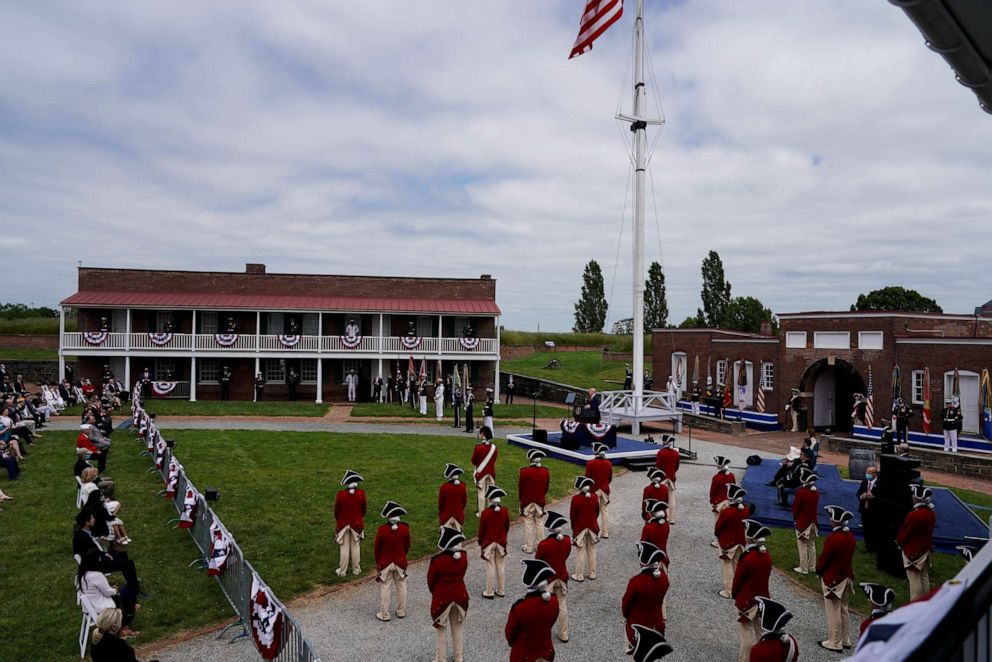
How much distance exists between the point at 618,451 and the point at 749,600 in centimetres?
1291

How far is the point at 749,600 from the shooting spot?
7863 millimetres

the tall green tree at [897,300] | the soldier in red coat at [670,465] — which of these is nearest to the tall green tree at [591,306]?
the tall green tree at [897,300]

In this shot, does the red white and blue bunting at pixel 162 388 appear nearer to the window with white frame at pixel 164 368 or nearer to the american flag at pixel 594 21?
the window with white frame at pixel 164 368

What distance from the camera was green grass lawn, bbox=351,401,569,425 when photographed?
29797mm

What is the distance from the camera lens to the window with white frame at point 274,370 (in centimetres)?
3609

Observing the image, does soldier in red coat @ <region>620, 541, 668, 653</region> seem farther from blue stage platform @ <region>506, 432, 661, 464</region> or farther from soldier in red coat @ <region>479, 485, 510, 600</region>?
blue stage platform @ <region>506, 432, 661, 464</region>

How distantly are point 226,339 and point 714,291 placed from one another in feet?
141

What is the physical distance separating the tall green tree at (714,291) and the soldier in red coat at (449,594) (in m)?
55.7

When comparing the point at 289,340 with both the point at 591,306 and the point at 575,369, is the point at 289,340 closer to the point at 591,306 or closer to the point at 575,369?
the point at 575,369

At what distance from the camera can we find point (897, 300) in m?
67.3

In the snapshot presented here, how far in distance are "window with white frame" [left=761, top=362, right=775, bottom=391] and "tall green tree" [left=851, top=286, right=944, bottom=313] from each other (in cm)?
4247

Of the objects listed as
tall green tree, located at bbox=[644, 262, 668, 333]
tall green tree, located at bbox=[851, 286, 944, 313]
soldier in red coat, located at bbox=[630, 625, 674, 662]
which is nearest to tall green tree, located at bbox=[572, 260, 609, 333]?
tall green tree, located at bbox=[644, 262, 668, 333]

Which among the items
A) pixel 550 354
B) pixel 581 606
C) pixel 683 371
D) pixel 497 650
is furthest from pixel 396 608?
pixel 550 354

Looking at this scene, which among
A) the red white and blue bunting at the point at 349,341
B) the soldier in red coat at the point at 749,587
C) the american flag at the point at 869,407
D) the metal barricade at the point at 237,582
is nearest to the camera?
the metal barricade at the point at 237,582
